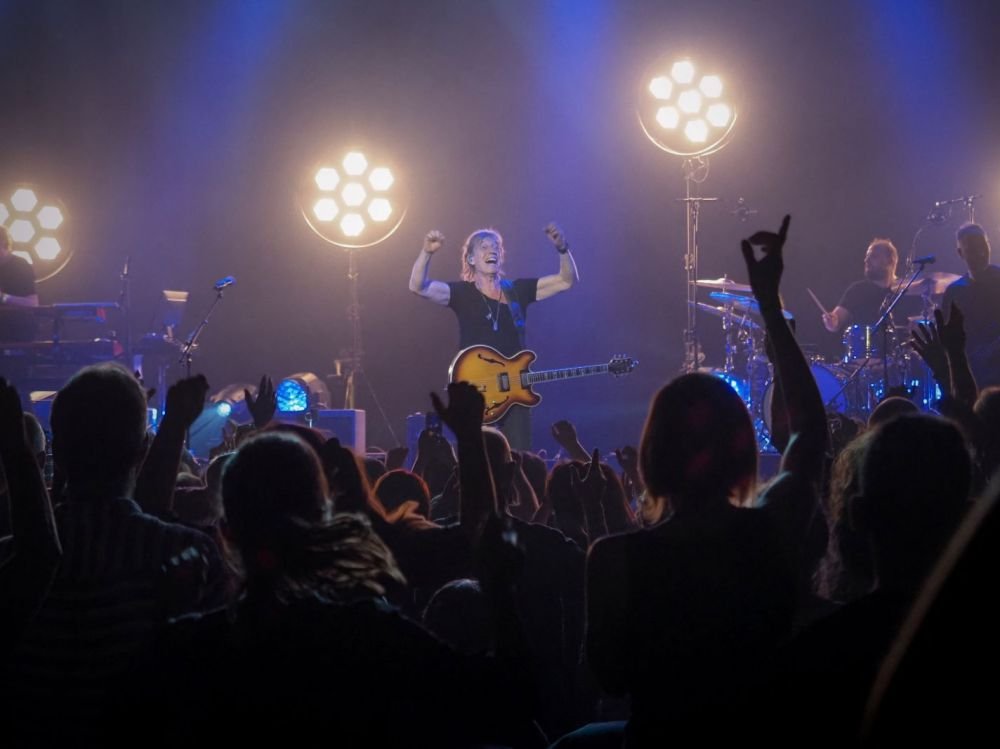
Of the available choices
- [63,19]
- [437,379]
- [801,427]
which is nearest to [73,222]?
[63,19]

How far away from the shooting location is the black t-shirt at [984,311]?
8039 millimetres

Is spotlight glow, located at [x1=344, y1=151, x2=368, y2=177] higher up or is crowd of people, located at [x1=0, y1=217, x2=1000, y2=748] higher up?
spotlight glow, located at [x1=344, y1=151, x2=368, y2=177]

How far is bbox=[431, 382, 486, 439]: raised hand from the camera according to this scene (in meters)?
2.18

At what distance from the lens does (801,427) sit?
7.87 feet

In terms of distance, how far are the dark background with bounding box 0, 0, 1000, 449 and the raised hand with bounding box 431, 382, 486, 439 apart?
9712 mm

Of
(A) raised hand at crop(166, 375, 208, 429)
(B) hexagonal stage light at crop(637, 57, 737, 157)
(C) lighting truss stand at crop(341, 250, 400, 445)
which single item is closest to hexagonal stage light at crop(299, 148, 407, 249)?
(C) lighting truss stand at crop(341, 250, 400, 445)

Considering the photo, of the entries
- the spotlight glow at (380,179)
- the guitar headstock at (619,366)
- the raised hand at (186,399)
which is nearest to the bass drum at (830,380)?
the guitar headstock at (619,366)

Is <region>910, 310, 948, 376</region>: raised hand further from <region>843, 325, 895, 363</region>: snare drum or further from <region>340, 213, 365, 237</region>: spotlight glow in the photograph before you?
<region>340, 213, 365, 237</region>: spotlight glow

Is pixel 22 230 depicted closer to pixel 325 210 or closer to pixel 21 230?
pixel 21 230

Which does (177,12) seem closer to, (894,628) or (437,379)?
(437,379)

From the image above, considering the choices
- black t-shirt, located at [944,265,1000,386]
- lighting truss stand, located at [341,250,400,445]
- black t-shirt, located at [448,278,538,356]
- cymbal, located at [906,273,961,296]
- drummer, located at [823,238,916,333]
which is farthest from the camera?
lighting truss stand, located at [341,250,400,445]

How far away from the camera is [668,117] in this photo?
10648 millimetres

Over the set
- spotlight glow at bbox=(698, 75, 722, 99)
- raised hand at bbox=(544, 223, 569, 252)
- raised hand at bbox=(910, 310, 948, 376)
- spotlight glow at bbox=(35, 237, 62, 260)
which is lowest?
raised hand at bbox=(910, 310, 948, 376)

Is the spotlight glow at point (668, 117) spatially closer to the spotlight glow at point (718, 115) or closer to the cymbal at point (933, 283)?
the spotlight glow at point (718, 115)
